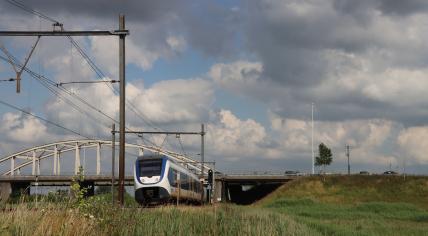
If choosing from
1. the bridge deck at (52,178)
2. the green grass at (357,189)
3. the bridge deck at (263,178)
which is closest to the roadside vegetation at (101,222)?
the green grass at (357,189)

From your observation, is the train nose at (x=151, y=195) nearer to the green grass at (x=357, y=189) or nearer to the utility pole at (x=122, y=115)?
the utility pole at (x=122, y=115)

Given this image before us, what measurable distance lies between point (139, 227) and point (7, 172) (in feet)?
533

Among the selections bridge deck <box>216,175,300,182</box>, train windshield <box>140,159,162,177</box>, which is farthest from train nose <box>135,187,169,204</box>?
bridge deck <box>216,175,300,182</box>

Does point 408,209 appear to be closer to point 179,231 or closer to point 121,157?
point 121,157

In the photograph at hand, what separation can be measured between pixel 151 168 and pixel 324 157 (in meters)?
92.8

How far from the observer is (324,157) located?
132m

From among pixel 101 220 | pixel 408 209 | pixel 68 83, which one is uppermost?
pixel 68 83

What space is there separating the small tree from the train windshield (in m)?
92.1

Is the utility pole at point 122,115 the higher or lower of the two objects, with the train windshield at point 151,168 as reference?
higher

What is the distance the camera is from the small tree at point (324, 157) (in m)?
132

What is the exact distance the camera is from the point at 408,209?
216 ft

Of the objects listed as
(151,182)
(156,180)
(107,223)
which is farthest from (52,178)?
(107,223)

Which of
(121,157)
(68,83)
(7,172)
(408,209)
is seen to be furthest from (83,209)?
(7,172)

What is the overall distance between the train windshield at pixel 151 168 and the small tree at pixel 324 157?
92.1 metres
